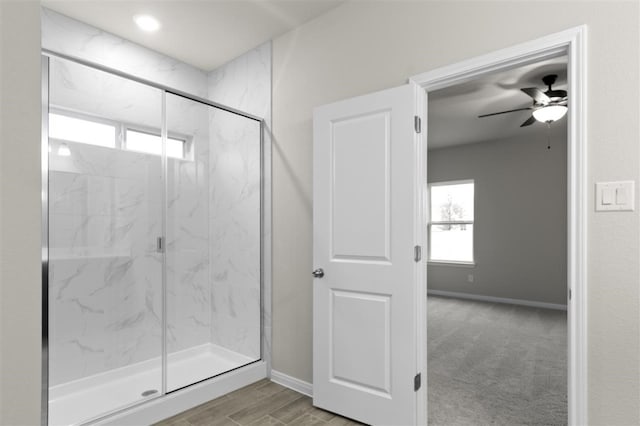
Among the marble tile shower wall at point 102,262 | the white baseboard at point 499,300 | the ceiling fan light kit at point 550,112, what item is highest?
the ceiling fan light kit at point 550,112

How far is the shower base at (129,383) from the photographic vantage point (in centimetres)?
249

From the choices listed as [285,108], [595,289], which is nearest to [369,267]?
[595,289]

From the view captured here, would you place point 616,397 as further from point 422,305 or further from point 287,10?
point 287,10

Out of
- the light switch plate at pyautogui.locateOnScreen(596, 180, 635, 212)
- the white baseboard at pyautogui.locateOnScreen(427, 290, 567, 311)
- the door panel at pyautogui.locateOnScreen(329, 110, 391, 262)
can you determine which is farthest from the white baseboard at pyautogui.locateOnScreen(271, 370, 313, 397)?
the white baseboard at pyautogui.locateOnScreen(427, 290, 567, 311)

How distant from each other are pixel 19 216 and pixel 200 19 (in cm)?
273

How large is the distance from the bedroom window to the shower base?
5.02m

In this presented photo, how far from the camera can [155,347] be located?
3.16 metres

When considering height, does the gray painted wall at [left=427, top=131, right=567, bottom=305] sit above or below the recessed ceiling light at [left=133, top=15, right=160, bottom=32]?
below

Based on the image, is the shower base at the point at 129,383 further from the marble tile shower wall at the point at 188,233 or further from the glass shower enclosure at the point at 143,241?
the marble tile shower wall at the point at 188,233

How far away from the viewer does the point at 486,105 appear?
4.76 metres

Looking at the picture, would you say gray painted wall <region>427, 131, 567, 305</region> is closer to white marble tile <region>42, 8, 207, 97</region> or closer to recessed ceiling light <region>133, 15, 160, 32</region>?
white marble tile <region>42, 8, 207, 97</region>

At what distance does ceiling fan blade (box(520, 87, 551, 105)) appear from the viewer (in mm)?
3589

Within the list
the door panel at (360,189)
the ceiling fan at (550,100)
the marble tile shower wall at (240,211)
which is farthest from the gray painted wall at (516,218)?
the marble tile shower wall at (240,211)

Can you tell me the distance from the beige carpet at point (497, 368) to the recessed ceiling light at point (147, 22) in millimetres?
3568
